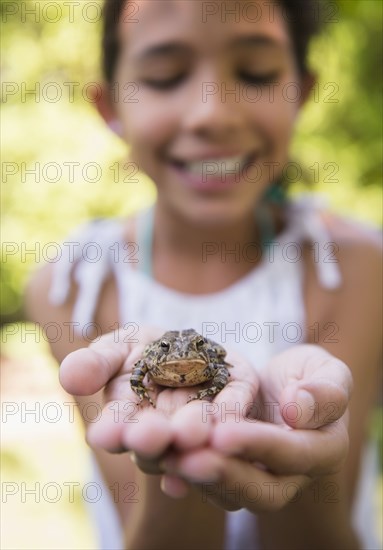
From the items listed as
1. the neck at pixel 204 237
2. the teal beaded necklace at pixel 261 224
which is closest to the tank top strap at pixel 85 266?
the teal beaded necklace at pixel 261 224

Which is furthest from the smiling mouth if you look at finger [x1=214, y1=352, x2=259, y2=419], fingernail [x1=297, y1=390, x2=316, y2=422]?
fingernail [x1=297, y1=390, x2=316, y2=422]

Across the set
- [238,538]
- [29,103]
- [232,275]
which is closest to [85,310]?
[232,275]

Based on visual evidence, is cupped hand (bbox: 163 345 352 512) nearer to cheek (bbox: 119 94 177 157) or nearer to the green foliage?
cheek (bbox: 119 94 177 157)

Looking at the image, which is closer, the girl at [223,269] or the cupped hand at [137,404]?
the cupped hand at [137,404]

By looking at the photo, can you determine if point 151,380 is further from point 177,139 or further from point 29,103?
point 29,103

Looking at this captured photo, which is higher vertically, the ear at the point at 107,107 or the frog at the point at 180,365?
the ear at the point at 107,107

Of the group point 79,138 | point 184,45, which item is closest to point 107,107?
point 184,45

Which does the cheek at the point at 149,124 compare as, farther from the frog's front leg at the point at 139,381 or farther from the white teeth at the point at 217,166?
the frog's front leg at the point at 139,381

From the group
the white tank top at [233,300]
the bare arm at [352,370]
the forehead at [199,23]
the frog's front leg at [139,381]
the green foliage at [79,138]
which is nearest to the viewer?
the frog's front leg at [139,381]

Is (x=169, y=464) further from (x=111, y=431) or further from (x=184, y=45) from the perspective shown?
(x=184, y=45)
